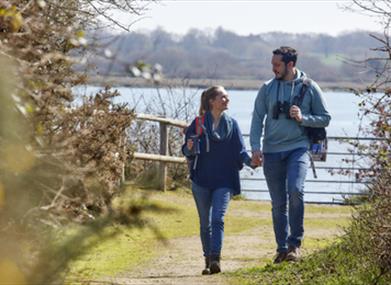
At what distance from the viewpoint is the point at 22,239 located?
5.27m

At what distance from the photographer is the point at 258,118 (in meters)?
11.3

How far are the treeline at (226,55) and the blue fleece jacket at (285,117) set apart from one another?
0.43 meters

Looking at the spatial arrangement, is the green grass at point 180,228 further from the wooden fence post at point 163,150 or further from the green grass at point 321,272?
the green grass at point 321,272

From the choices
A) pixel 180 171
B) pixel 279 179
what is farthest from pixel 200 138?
pixel 180 171

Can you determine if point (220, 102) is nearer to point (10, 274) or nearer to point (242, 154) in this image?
point (242, 154)

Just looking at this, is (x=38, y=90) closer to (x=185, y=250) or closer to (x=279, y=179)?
(x=279, y=179)

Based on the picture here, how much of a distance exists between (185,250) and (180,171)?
7600 mm

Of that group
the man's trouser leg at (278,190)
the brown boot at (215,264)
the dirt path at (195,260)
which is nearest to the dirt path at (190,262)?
the dirt path at (195,260)

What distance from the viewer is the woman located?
11000 mm

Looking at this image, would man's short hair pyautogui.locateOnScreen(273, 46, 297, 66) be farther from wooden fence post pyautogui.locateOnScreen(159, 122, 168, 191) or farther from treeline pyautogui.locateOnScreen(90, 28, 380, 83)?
wooden fence post pyautogui.locateOnScreen(159, 122, 168, 191)

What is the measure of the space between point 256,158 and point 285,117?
1.49ft

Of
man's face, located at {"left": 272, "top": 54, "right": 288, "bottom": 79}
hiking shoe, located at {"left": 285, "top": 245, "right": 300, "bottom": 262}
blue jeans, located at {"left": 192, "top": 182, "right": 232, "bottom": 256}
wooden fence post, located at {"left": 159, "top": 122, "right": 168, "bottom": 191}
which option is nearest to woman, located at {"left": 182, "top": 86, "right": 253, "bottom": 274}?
blue jeans, located at {"left": 192, "top": 182, "right": 232, "bottom": 256}

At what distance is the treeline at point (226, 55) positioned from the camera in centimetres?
652

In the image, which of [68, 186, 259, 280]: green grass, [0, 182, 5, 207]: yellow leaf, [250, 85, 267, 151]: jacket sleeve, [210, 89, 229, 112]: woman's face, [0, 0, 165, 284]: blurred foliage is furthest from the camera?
[250, 85, 267, 151]: jacket sleeve
